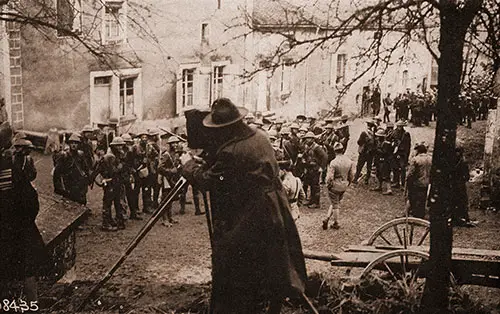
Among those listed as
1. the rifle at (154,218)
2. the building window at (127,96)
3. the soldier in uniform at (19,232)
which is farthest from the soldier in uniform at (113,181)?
the building window at (127,96)

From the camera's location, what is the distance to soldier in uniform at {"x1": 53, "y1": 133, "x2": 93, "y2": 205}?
1007 cm

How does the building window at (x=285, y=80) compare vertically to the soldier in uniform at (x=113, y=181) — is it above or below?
above

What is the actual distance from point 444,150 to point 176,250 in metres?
6.04

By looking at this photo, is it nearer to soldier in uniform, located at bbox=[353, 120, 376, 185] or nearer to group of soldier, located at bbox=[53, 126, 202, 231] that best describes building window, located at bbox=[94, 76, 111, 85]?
group of soldier, located at bbox=[53, 126, 202, 231]

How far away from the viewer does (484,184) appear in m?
12.5

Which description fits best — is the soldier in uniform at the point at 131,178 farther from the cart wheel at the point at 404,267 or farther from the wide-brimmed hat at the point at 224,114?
the wide-brimmed hat at the point at 224,114

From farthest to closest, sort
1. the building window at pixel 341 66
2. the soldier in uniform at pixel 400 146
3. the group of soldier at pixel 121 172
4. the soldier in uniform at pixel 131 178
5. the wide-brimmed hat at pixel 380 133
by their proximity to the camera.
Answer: the building window at pixel 341 66, the wide-brimmed hat at pixel 380 133, the soldier in uniform at pixel 400 146, the soldier in uniform at pixel 131 178, the group of soldier at pixel 121 172

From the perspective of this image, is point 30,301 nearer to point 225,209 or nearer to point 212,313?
point 212,313

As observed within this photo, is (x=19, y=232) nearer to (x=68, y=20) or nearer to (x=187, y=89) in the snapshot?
(x=68, y=20)

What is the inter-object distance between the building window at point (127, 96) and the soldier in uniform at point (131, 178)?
6582 millimetres

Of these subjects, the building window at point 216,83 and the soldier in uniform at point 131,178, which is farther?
the building window at point 216,83

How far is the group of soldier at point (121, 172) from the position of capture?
10.3 m

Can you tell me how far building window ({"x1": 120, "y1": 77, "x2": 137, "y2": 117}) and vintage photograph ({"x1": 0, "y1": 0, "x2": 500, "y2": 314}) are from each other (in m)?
0.07

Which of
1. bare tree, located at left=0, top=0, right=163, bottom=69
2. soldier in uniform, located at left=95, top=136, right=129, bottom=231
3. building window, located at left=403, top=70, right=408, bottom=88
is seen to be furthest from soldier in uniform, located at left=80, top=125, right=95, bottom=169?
building window, located at left=403, top=70, right=408, bottom=88
